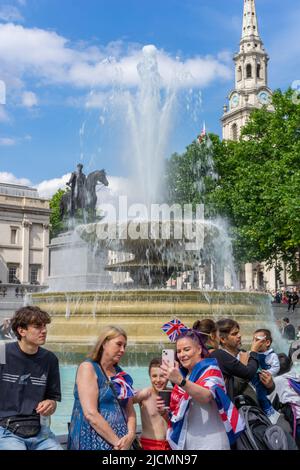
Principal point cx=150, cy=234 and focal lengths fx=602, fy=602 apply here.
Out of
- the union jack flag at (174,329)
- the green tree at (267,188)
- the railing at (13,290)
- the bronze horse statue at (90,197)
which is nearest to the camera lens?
the union jack flag at (174,329)

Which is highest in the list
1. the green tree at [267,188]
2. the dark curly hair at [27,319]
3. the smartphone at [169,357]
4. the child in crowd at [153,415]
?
the green tree at [267,188]

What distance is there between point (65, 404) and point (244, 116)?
289ft

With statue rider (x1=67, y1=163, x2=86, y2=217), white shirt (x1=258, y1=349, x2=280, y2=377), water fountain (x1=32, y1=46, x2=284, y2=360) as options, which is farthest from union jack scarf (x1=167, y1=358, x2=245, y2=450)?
statue rider (x1=67, y1=163, x2=86, y2=217)

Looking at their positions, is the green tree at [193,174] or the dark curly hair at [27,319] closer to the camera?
the dark curly hair at [27,319]

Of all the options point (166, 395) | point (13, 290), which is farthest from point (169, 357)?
point (13, 290)

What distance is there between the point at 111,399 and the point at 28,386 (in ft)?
1.70

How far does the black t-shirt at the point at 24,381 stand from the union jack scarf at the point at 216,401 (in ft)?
2.61

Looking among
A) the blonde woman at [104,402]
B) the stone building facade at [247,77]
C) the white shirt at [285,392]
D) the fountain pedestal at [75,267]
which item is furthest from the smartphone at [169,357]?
the stone building facade at [247,77]

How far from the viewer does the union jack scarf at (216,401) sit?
349 cm

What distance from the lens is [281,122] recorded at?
112 ft

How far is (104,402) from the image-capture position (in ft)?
12.0

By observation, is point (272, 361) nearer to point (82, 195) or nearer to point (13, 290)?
point (82, 195)

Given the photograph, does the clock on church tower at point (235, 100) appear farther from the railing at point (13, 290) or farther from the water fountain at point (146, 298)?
the water fountain at point (146, 298)

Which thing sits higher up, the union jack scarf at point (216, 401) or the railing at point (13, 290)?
the railing at point (13, 290)
